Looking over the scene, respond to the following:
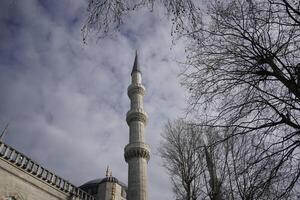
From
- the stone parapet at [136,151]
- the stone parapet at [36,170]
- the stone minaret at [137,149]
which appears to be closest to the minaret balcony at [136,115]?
the stone minaret at [137,149]

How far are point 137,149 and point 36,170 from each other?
8.66 m

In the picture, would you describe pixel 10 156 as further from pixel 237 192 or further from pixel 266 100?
pixel 266 100

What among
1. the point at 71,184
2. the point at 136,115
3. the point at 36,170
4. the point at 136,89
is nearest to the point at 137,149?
the point at 136,115

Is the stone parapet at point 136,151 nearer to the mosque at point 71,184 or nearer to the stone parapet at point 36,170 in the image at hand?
the mosque at point 71,184

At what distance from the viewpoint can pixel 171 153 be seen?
13.2 m

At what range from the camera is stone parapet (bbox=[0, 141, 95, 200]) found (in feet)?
48.0

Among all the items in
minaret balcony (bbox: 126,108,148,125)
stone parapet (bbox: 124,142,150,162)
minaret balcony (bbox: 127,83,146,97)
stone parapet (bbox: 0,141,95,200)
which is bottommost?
stone parapet (bbox: 0,141,95,200)

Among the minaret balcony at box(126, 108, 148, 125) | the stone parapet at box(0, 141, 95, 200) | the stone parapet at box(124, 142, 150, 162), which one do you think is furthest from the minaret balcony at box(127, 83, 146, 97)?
the stone parapet at box(0, 141, 95, 200)

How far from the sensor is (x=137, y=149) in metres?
22.8

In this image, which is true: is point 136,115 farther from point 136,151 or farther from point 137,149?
point 136,151

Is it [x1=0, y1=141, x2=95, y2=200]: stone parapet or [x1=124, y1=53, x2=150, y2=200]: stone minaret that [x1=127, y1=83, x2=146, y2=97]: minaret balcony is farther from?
[x1=0, y1=141, x2=95, y2=200]: stone parapet

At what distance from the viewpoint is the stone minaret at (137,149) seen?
69.9 ft

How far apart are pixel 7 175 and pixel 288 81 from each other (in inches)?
567

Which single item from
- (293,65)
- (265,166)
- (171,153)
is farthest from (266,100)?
(171,153)
